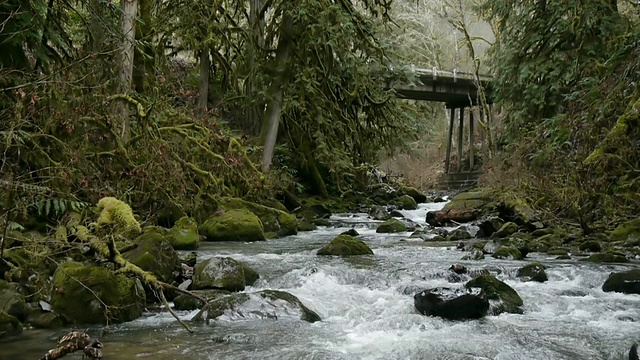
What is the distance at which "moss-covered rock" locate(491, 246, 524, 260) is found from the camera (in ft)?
29.8

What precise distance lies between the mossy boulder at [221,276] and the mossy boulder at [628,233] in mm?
6534

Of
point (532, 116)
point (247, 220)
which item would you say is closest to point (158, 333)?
point (247, 220)

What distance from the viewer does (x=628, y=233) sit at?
1005 centimetres

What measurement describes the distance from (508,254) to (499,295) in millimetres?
2997

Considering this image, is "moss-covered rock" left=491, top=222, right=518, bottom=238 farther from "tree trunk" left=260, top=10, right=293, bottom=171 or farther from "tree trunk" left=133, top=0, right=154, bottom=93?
"tree trunk" left=133, top=0, right=154, bottom=93

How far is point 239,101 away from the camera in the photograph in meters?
17.5

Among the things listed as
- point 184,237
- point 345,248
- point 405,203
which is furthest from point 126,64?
point 405,203

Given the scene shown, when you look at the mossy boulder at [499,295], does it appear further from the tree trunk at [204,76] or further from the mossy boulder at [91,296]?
the tree trunk at [204,76]

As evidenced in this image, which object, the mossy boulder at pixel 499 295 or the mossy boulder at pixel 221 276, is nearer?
the mossy boulder at pixel 499 295

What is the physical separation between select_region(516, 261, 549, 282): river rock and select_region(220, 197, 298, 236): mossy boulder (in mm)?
6070

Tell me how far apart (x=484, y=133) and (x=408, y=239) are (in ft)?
62.4

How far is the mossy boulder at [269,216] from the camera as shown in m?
12.7

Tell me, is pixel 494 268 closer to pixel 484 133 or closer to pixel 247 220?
pixel 247 220

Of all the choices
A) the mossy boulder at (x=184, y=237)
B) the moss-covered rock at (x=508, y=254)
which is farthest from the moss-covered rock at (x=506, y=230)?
the mossy boulder at (x=184, y=237)
